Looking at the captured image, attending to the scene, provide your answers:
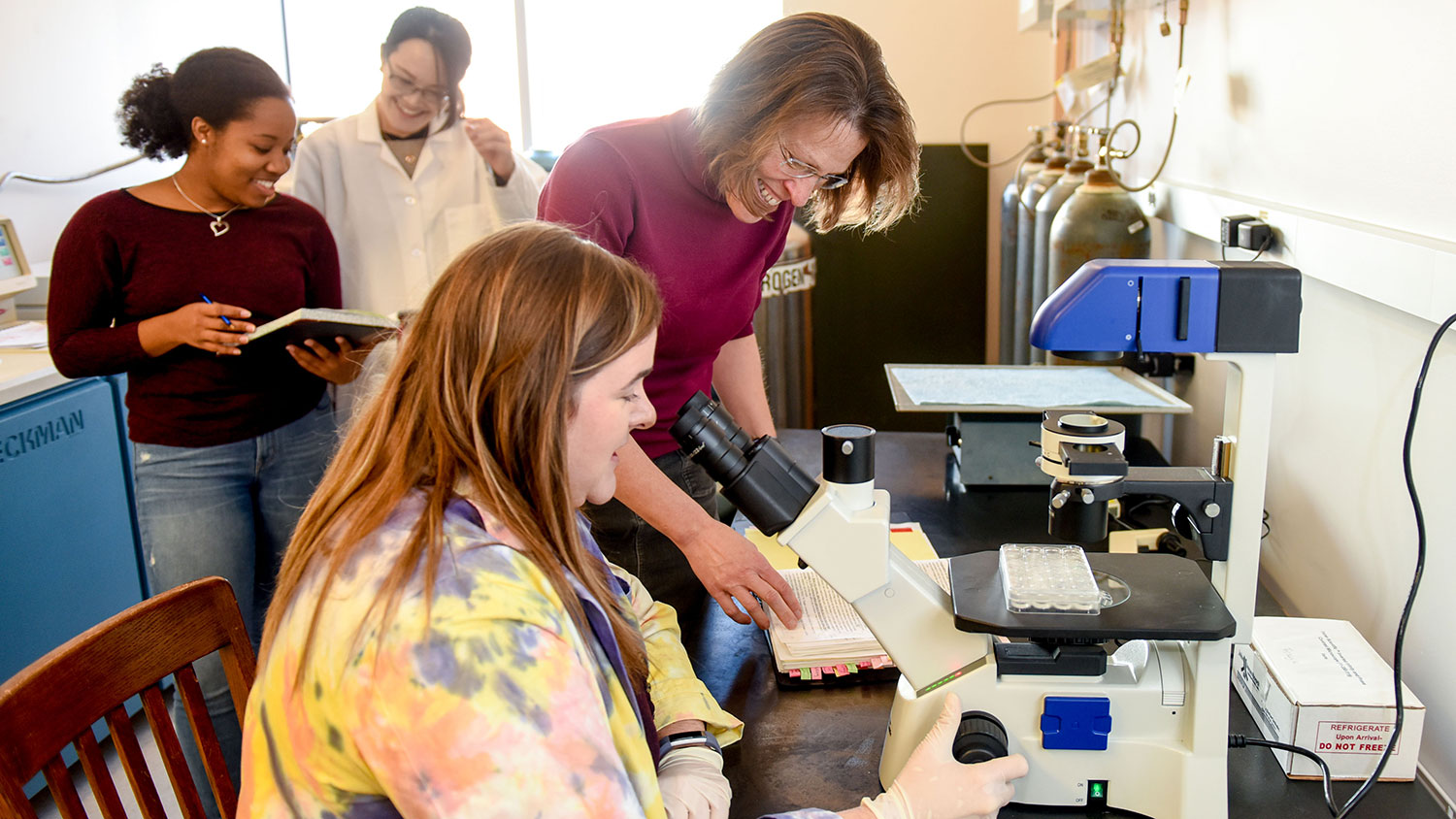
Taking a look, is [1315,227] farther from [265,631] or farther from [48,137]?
[48,137]

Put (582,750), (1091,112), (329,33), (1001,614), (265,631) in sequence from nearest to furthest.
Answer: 1. (582,750)
2. (265,631)
3. (1001,614)
4. (1091,112)
5. (329,33)

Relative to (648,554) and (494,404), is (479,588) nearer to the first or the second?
(494,404)

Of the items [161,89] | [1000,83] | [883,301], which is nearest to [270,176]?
[161,89]

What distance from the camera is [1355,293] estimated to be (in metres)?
1.34

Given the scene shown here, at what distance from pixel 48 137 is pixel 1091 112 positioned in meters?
3.18

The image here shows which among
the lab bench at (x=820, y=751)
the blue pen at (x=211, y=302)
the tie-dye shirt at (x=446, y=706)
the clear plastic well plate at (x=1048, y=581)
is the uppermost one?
the blue pen at (x=211, y=302)

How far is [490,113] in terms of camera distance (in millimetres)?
4496

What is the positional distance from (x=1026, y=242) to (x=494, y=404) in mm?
2425

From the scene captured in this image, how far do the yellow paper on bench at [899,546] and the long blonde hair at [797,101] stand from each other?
1.64 ft

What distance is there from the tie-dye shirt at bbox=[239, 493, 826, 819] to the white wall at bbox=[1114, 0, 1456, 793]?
3.09 feet

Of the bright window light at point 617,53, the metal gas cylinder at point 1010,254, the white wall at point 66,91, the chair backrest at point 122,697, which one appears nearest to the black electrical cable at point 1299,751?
the chair backrest at point 122,697

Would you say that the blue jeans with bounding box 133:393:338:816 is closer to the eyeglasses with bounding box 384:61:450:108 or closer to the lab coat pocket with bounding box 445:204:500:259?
the lab coat pocket with bounding box 445:204:500:259

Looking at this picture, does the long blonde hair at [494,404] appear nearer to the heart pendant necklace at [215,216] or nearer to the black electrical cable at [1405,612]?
the black electrical cable at [1405,612]

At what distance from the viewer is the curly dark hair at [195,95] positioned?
179cm
